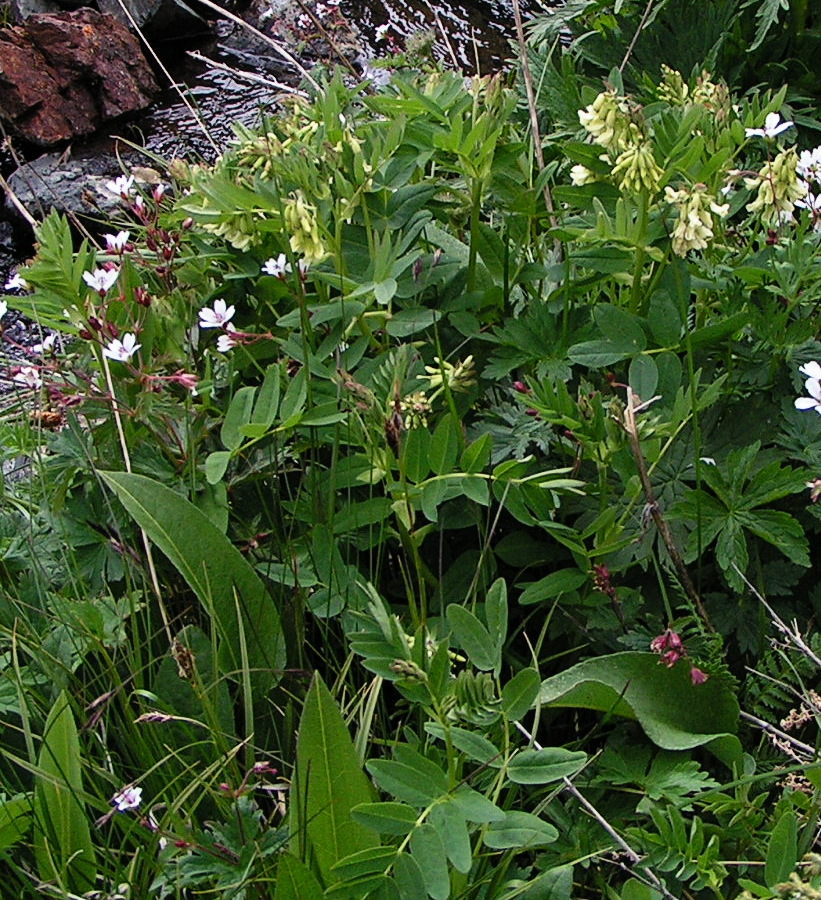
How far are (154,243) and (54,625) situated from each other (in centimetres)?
62

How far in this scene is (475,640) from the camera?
41.6 inches

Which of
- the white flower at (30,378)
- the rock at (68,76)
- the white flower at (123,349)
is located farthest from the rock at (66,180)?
the white flower at (123,349)

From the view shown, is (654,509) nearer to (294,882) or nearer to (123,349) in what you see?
(294,882)

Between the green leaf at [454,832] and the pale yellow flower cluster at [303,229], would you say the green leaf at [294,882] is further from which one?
the pale yellow flower cluster at [303,229]

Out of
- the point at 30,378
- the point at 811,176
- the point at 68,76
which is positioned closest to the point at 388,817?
the point at 30,378

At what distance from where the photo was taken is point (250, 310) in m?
1.68

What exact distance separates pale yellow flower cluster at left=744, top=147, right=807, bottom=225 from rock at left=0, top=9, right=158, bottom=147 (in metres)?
4.21

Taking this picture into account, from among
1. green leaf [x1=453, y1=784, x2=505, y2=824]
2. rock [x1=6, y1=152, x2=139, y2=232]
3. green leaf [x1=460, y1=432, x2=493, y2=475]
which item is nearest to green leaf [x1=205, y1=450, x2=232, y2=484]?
green leaf [x1=460, y1=432, x2=493, y2=475]

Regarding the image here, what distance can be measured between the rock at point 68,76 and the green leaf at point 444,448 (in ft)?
13.6

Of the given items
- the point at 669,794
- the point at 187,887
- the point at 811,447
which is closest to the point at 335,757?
the point at 187,887

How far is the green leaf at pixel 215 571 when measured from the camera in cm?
133

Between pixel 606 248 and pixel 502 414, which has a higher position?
pixel 606 248

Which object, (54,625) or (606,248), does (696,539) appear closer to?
(606,248)

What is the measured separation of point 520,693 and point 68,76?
4.70 metres
